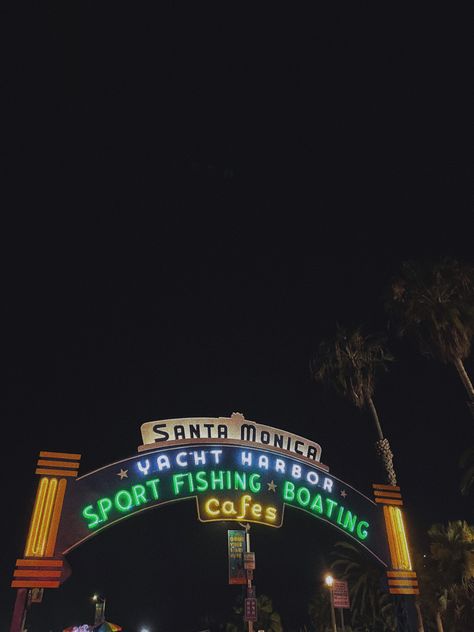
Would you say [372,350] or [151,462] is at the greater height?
[372,350]

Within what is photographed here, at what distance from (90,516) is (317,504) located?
631cm

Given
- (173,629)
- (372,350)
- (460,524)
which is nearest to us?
(460,524)

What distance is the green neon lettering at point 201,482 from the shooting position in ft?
43.2

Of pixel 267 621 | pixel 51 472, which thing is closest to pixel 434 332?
pixel 51 472

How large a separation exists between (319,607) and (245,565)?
148 ft

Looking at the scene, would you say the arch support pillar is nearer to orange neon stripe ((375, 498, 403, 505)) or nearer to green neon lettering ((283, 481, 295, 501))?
green neon lettering ((283, 481, 295, 501))

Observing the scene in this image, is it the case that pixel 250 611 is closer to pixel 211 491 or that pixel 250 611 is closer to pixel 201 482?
pixel 211 491

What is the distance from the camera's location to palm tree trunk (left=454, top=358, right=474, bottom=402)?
2397 centimetres

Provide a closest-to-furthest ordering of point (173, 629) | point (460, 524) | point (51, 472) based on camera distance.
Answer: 1. point (51, 472)
2. point (460, 524)
3. point (173, 629)

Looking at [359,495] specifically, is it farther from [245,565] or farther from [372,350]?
[372,350]

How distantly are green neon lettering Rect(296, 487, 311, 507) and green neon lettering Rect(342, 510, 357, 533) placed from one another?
136 centimetres

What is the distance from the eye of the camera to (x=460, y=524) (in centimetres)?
2711

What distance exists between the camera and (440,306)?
2517cm

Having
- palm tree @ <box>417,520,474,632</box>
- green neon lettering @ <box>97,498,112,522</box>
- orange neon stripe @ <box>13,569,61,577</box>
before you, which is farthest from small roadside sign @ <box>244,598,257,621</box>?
orange neon stripe @ <box>13,569,61,577</box>
